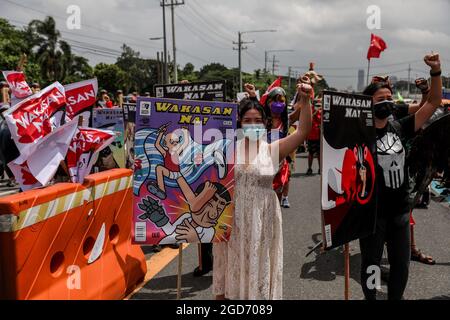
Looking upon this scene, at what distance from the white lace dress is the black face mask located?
1012 mm

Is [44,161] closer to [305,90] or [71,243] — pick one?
[71,243]

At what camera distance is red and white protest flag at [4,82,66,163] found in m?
3.30

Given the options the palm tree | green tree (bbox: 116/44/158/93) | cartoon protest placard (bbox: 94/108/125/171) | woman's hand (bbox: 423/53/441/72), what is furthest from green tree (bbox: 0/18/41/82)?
green tree (bbox: 116/44/158/93)

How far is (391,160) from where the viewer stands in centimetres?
337

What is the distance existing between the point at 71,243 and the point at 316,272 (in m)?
2.60

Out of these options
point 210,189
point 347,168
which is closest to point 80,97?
point 210,189

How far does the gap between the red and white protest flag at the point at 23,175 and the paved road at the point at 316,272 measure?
138cm

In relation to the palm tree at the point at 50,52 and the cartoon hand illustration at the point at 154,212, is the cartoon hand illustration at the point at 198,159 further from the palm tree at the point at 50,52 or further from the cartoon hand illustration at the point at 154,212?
the palm tree at the point at 50,52

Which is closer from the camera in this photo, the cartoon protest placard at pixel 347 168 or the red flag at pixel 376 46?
the cartoon protest placard at pixel 347 168

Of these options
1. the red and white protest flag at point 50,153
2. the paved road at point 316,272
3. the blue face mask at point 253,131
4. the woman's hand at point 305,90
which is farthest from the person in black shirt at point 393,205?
the red and white protest flag at point 50,153

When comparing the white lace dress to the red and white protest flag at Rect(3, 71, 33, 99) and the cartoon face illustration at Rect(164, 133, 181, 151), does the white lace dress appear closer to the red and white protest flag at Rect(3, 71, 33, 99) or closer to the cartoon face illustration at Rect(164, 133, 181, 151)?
the cartoon face illustration at Rect(164, 133, 181, 151)

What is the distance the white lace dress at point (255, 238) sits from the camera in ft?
9.85

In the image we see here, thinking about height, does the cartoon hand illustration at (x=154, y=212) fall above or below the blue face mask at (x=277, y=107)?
below

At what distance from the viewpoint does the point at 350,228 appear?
3.19 m
